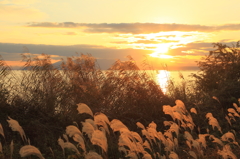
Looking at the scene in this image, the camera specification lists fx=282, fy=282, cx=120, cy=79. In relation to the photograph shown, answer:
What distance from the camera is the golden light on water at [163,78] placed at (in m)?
10.8

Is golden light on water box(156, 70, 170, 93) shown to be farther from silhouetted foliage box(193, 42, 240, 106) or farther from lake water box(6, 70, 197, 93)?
silhouetted foliage box(193, 42, 240, 106)

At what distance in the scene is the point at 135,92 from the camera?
943 centimetres

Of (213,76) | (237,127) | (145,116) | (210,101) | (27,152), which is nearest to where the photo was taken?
(27,152)

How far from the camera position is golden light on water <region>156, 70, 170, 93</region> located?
10809mm

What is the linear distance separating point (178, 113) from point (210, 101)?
5.05 metres

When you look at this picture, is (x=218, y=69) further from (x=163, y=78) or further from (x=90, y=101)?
(x=90, y=101)

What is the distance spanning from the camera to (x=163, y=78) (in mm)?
11656

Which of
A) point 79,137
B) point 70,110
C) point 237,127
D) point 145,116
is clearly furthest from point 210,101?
point 79,137

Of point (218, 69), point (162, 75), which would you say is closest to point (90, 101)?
point (162, 75)

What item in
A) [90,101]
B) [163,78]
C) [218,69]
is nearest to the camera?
[90,101]

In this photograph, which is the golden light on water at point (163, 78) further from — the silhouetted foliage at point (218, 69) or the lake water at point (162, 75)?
the silhouetted foliage at point (218, 69)

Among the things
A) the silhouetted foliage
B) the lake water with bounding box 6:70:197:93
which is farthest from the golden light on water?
the silhouetted foliage

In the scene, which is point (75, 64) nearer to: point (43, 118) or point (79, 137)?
point (43, 118)

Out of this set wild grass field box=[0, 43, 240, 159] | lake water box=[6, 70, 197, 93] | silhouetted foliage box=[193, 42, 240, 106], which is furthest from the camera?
silhouetted foliage box=[193, 42, 240, 106]
